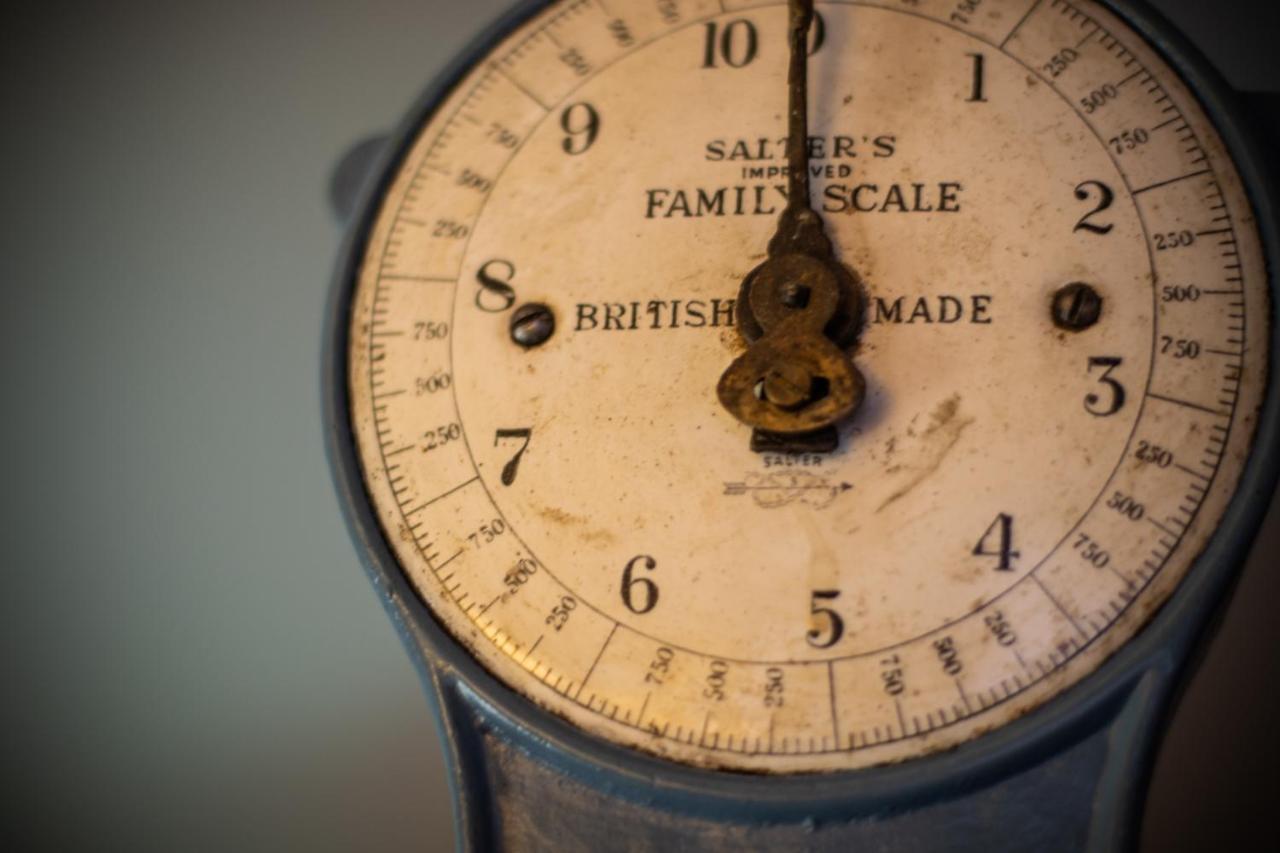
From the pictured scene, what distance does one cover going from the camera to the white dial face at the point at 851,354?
0.81 m

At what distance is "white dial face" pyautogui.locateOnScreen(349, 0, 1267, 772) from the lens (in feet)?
2.66

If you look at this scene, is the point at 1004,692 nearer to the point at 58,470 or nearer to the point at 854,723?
the point at 854,723

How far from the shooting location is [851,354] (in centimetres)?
89

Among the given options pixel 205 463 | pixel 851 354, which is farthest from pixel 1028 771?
pixel 205 463

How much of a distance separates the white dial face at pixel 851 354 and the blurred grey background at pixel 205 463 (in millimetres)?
139

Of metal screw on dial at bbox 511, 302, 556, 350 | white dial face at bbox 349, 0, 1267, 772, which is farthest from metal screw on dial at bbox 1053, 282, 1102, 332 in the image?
metal screw on dial at bbox 511, 302, 556, 350

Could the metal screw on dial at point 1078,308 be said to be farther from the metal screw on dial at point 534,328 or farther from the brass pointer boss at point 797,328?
the metal screw on dial at point 534,328

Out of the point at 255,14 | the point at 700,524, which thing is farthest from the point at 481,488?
the point at 255,14

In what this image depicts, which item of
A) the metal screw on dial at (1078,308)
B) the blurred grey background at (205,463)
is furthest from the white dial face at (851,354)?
the blurred grey background at (205,463)

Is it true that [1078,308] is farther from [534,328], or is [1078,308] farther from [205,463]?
[205,463]

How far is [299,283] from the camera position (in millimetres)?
1139

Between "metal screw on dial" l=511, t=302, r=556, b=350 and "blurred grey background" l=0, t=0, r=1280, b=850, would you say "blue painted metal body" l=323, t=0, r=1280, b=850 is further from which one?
"metal screw on dial" l=511, t=302, r=556, b=350

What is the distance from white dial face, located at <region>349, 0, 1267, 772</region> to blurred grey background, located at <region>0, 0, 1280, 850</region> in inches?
5.5

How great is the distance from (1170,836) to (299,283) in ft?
2.63
